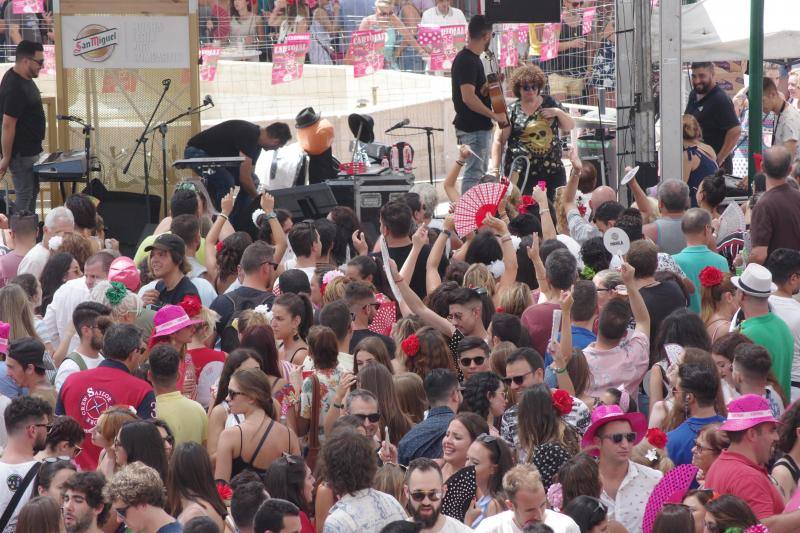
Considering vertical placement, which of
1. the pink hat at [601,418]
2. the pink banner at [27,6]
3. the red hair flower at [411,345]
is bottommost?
the pink hat at [601,418]

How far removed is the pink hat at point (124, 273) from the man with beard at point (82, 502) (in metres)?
3.06

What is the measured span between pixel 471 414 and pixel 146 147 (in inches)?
351

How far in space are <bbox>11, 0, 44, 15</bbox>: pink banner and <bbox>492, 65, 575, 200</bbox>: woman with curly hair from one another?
9908 mm

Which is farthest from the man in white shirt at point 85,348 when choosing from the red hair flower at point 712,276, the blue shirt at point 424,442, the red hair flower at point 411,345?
the red hair flower at point 712,276

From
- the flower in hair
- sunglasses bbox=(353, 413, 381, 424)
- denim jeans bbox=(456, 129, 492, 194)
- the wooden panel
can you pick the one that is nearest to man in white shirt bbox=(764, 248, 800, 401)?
sunglasses bbox=(353, 413, 381, 424)

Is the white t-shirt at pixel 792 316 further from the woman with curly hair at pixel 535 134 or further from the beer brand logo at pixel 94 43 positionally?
the beer brand logo at pixel 94 43

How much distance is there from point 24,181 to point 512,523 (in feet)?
30.5

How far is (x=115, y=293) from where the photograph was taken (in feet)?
25.1

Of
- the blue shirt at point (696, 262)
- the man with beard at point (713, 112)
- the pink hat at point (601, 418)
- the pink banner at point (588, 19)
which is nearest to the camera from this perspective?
the pink hat at point (601, 418)

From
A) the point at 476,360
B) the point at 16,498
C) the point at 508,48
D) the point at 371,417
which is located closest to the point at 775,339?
the point at 476,360

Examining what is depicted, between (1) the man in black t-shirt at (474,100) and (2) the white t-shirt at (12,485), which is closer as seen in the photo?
(2) the white t-shirt at (12,485)

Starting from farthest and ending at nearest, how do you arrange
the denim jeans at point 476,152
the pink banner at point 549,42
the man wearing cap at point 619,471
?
the pink banner at point 549,42, the denim jeans at point 476,152, the man wearing cap at point 619,471

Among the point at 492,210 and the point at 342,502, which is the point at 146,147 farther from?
the point at 342,502

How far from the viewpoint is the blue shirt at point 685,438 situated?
6129mm
